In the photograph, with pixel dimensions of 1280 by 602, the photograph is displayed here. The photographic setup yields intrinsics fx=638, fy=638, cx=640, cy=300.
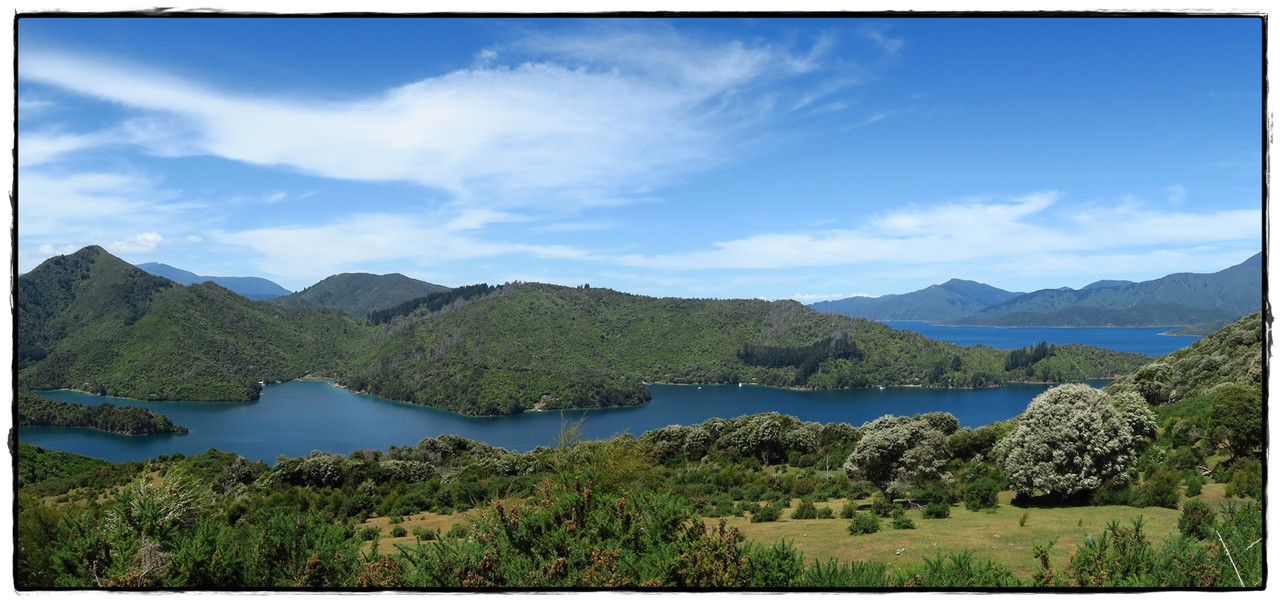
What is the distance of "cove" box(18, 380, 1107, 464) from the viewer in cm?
8538

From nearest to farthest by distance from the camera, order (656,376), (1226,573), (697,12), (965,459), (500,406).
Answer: (697,12), (1226,573), (965,459), (500,406), (656,376)

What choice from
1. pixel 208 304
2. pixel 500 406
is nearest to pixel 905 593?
pixel 500 406

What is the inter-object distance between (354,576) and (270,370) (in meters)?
168

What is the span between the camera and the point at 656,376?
147m

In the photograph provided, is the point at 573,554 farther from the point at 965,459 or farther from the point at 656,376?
the point at 656,376

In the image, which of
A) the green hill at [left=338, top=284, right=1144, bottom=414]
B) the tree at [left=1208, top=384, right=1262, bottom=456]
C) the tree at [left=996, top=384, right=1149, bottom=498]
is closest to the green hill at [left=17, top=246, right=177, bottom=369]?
the green hill at [left=338, top=284, right=1144, bottom=414]

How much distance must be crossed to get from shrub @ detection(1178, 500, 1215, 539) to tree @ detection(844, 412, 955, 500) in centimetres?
676

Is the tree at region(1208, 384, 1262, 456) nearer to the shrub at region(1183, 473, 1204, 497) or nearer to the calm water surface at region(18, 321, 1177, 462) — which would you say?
the shrub at region(1183, 473, 1204, 497)

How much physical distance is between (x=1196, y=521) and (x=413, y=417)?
369 ft

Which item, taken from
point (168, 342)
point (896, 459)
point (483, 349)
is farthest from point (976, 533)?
point (168, 342)

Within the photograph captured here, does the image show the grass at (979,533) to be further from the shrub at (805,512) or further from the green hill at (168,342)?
the green hill at (168,342)

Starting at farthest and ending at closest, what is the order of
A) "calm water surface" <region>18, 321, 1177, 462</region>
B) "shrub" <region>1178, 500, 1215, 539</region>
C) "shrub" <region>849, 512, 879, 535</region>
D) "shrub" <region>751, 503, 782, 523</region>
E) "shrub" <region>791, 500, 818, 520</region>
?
"calm water surface" <region>18, 321, 1177, 462</region>, "shrub" <region>791, 500, 818, 520</region>, "shrub" <region>751, 503, 782, 523</region>, "shrub" <region>849, 512, 879, 535</region>, "shrub" <region>1178, 500, 1215, 539</region>

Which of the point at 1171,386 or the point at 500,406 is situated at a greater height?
the point at 1171,386

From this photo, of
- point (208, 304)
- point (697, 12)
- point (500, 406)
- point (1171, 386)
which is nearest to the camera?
point (697, 12)
